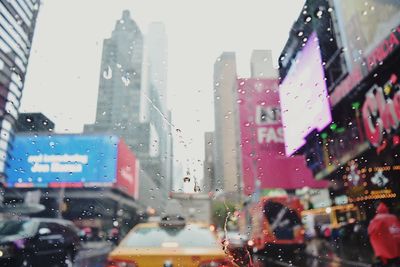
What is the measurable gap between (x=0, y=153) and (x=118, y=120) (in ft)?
121

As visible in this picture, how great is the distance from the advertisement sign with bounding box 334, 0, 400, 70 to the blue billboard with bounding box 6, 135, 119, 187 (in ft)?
58.7

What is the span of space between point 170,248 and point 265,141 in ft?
80.3

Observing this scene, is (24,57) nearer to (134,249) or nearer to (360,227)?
(134,249)

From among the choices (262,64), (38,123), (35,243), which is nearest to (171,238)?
(35,243)

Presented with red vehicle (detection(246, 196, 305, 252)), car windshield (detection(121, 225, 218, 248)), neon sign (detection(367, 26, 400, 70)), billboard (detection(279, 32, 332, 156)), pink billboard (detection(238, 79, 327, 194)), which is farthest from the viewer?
pink billboard (detection(238, 79, 327, 194))

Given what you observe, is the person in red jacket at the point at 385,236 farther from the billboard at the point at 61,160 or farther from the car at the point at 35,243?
the billboard at the point at 61,160

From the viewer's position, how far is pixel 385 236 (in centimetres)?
477

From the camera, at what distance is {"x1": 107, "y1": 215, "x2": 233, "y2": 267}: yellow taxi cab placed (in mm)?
2994

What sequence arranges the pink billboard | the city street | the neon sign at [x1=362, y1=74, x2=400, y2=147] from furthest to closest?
the pink billboard → the city street → the neon sign at [x1=362, y1=74, x2=400, y2=147]

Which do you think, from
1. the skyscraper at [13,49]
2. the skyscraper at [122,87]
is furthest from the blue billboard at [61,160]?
the skyscraper at [13,49]

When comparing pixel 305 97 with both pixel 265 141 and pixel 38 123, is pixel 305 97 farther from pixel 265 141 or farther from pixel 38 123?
pixel 38 123

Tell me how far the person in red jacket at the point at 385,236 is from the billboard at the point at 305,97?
6012 millimetres

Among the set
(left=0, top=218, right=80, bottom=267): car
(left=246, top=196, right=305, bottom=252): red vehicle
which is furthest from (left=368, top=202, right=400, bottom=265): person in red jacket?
(left=246, top=196, right=305, bottom=252): red vehicle

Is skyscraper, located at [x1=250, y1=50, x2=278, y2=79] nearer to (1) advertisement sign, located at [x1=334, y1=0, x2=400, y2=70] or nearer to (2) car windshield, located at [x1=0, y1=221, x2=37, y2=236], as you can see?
(1) advertisement sign, located at [x1=334, y1=0, x2=400, y2=70]
